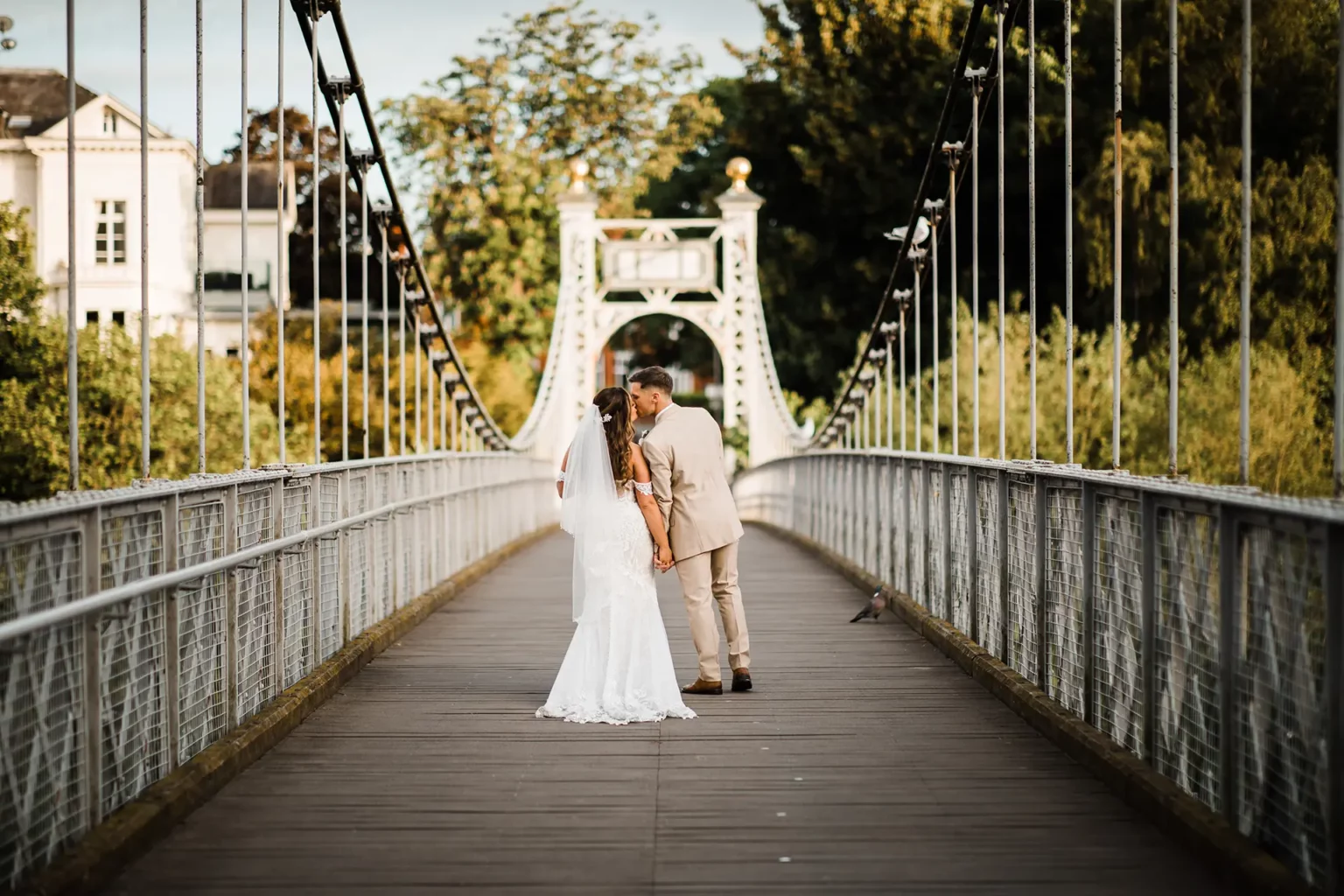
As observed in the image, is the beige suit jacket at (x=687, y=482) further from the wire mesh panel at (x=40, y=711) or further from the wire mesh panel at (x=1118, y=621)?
the wire mesh panel at (x=40, y=711)

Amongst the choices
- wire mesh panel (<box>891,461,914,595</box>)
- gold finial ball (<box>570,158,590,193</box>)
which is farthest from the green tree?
wire mesh panel (<box>891,461,914,595</box>)

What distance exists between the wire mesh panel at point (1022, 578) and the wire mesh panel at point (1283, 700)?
2.79 metres

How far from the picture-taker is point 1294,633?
4.47 meters

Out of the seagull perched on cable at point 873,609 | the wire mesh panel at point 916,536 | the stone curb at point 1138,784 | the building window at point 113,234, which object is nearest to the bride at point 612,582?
the stone curb at point 1138,784

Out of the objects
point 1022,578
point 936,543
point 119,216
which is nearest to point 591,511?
point 1022,578

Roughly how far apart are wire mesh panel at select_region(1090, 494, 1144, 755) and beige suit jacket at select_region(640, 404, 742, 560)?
1.97m

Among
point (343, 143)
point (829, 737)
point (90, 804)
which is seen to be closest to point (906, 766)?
point (829, 737)

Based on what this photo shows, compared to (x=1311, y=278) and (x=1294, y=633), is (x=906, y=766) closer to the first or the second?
(x=1294, y=633)

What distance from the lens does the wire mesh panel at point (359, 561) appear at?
370 inches

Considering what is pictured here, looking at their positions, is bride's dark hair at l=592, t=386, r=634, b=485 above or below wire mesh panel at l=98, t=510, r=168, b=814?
above

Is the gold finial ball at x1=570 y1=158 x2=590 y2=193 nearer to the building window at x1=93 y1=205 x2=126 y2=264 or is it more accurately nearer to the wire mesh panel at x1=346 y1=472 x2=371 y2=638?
the building window at x1=93 y1=205 x2=126 y2=264

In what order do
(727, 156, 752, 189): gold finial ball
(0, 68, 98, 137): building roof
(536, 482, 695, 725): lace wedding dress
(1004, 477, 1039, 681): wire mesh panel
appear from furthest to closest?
(727, 156, 752, 189): gold finial ball, (0, 68, 98, 137): building roof, (1004, 477, 1039, 681): wire mesh panel, (536, 482, 695, 725): lace wedding dress

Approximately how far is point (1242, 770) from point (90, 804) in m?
2.87

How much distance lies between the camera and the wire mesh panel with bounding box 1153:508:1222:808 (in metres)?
5.18
